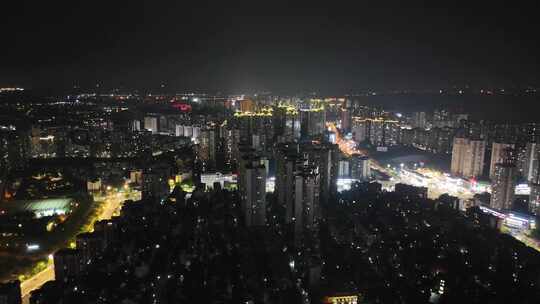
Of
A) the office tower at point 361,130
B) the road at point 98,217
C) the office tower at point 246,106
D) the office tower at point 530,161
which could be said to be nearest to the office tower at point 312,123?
the office tower at point 361,130

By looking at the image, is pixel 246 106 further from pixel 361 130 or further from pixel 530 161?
pixel 530 161

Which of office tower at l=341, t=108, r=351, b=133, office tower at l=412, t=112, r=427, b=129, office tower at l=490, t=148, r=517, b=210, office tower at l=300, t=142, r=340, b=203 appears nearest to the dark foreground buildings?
office tower at l=300, t=142, r=340, b=203

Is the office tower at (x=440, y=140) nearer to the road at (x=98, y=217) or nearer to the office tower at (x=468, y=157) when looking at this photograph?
the office tower at (x=468, y=157)

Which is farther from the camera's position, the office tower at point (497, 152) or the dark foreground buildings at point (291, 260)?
the office tower at point (497, 152)

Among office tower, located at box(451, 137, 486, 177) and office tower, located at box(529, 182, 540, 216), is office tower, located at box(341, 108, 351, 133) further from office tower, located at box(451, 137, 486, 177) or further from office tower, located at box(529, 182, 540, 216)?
office tower, located at box(529, 182, 540, 216)

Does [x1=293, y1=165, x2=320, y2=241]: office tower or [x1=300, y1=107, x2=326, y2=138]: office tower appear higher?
[x1=300, y1=107, x2=326, y2=138]: office tower
